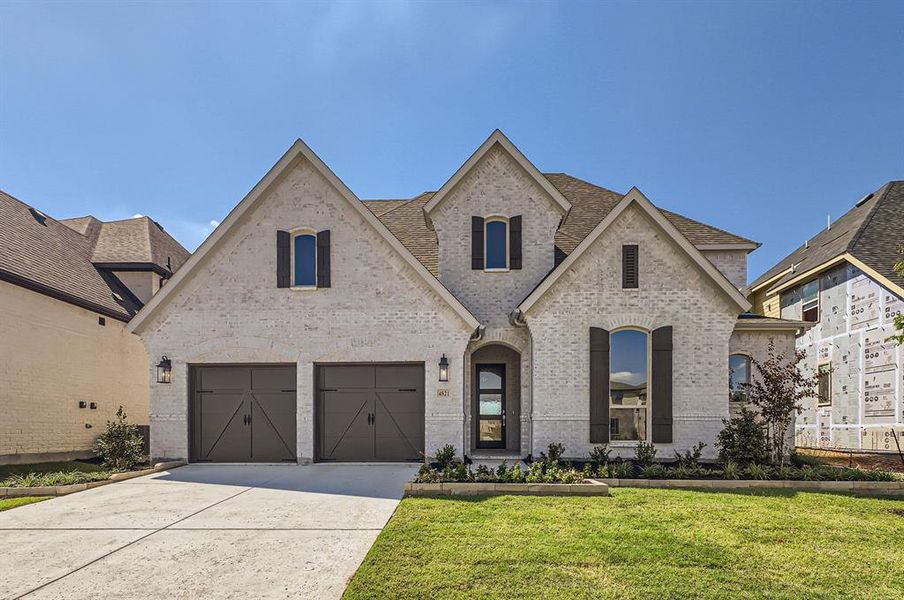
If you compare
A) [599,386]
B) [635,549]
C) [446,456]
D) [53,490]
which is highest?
[599,386]

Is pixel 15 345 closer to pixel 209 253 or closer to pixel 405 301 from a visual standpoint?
pixel 209 253

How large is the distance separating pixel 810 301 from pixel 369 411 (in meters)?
19.0

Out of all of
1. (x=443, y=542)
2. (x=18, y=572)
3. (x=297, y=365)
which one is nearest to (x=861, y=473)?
(x=443, y=542)

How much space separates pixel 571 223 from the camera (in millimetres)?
16062

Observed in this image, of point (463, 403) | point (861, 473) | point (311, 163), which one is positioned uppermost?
point (311, 163)

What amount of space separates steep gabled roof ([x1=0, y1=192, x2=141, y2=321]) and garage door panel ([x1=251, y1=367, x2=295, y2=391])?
7.55m

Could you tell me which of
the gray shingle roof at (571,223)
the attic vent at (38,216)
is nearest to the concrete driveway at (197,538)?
the gray shingle roof at (571,223)

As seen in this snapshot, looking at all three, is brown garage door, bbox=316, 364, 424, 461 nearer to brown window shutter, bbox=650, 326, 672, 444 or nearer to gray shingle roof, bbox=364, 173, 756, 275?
gray shingle roof, bbox=364, 173, 756, 275

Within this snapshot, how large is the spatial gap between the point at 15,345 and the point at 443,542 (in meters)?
14.5

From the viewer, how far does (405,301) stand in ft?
39.7

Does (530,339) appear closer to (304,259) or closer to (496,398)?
(496,398)

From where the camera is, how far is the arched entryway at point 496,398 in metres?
14.0

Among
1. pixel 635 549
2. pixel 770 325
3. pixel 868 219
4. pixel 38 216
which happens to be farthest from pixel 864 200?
pixel 38 216

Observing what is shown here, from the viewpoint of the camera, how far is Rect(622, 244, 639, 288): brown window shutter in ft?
40.2
